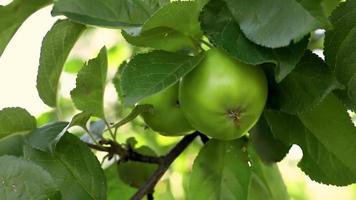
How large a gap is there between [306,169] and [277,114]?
0.08 m

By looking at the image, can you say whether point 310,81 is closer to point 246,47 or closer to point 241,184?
point 246,47

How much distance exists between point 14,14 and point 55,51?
0.07 meters

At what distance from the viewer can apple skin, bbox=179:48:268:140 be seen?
65cm

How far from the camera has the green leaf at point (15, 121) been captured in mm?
801

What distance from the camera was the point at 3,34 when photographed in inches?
32.1

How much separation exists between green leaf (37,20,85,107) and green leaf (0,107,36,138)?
4cm

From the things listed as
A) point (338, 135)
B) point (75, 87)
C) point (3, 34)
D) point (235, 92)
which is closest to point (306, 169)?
point (338, 135)

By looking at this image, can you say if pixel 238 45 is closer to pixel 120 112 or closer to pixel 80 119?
pixel 80 119

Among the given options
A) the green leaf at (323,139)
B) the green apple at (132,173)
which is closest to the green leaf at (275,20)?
the green leaf at (323,139)

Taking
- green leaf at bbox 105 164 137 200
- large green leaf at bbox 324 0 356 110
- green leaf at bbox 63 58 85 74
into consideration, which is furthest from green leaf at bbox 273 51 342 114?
green leaf at bbox 63 58 85 74

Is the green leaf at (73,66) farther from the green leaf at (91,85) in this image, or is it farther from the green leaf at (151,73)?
the green leaf at (151,73)

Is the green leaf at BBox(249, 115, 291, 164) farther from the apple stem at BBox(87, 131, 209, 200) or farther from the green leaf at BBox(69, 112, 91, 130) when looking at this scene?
the green leaf at BBox(69, 112, 91, 130)

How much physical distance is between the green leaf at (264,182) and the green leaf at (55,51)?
252 mm

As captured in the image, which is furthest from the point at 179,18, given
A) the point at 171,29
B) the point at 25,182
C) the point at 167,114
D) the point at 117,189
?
the point at 117,189
